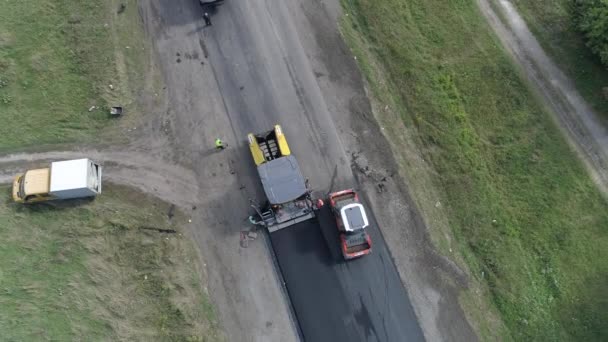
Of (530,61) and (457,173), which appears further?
(530,61)

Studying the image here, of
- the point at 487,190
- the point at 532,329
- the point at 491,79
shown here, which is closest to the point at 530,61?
the point at 491,79

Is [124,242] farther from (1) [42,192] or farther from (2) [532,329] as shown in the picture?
(2) [532,329]

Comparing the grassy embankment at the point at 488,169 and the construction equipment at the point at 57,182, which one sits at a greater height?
the construction equipment at the point at 57,182

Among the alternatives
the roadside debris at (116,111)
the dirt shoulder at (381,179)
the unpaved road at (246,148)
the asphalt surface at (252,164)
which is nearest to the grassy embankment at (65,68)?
the roadside debris at (116,111)

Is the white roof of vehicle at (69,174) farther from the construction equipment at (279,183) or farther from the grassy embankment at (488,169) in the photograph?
the grassy embankment at (488,169)

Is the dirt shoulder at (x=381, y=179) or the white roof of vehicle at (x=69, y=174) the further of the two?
the dirt shoulder at (x=381, y=179)

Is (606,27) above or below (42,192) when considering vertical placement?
below

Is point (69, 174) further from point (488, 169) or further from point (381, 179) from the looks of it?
point (488, 169)

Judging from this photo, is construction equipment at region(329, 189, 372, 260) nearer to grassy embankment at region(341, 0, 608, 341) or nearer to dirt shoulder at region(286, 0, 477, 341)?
dirt shoulder at region(286, 0, 477, 341)
